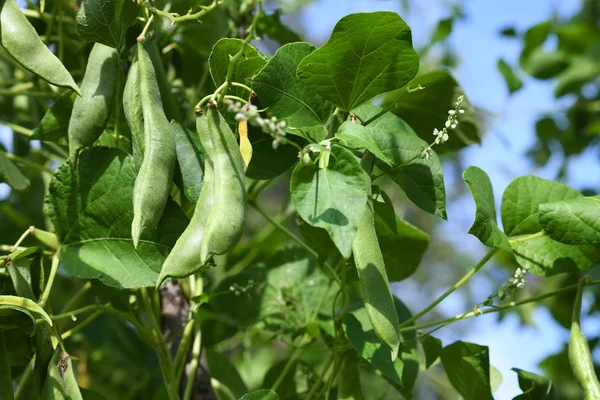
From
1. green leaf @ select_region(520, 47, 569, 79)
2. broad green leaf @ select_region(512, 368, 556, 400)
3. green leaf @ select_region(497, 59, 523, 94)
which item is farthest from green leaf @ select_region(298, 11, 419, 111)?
green leaf @ select_region(520, 47, 569, 79)

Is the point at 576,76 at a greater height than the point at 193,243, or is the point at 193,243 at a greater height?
the point at 193,243

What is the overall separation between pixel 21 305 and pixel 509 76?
1592mm

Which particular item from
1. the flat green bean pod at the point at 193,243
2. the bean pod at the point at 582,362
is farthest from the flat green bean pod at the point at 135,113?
the bean pod at the point at 582,362

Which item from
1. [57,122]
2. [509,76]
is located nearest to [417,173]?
[57,122]

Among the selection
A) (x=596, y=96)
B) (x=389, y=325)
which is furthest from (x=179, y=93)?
(x=596, y=96)

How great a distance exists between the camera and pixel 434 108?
3.95ft

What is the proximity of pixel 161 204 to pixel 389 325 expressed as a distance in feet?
0.93

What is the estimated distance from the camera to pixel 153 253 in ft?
2.77

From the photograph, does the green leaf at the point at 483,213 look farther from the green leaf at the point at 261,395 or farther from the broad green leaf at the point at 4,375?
the broad green leaf at the point at 4,375

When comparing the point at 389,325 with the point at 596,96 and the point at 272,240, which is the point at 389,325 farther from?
the point at 596,96

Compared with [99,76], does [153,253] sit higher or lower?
lower

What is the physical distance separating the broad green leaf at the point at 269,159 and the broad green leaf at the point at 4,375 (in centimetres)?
37

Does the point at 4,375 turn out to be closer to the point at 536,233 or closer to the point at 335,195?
the point at 335,195

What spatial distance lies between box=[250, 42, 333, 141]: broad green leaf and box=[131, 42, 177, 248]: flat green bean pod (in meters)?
0.12
